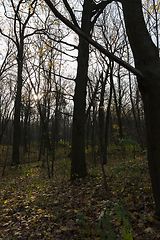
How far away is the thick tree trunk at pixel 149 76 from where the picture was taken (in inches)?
82.3

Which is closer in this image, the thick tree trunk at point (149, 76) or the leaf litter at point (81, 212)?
the thick tree trunk at point (149, 76)

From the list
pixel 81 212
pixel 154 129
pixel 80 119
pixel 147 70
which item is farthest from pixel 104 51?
pixel 80 119

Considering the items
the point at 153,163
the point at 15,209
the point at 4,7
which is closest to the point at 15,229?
the point at 15,209

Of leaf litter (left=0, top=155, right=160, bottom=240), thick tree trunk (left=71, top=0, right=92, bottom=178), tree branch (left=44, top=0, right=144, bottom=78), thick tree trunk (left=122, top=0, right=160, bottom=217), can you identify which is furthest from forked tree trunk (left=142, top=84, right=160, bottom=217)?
thick tree trunk (left=71, top=0, right=92, bottom=178)

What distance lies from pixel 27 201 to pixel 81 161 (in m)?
2.32

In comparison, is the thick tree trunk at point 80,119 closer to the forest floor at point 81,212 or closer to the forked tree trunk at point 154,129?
the forest floor at point 81,212

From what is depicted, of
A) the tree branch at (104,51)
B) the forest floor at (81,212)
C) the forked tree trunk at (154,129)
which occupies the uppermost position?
the tree branch at (104,51)

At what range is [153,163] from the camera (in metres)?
2.26

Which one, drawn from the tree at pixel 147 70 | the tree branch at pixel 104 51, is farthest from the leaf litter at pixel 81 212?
the tree branch at pixel 104 51

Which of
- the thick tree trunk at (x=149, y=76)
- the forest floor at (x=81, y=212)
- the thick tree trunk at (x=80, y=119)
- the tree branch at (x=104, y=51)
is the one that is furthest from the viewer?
the thick tree trunk at (x=80, y=119)

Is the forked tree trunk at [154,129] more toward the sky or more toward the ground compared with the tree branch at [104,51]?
more toward the ground

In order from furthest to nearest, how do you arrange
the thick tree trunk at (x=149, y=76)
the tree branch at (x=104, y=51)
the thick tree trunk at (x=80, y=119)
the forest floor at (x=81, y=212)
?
the thick tree trunk at (x=80, y=119), the forest floor at (x=81, y=212), the thick tree trunk at (x=149, y=76), the tree branch at (x=104, y=51)

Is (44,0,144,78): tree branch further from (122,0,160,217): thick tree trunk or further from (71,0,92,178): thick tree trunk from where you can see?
(71,0,92,178): thick tree trunk

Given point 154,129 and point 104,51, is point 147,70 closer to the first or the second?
point 104,51
